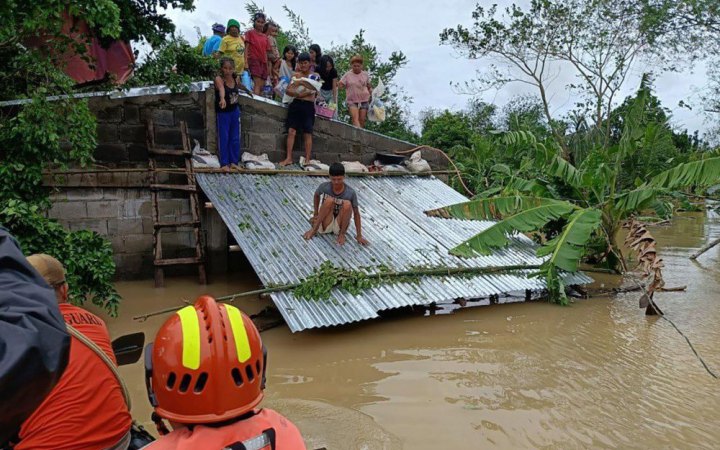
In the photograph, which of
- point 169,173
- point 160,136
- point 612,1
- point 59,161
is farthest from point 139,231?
point 612,1

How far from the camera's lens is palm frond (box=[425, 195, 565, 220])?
24.7ft

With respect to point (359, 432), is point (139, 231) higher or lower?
higher

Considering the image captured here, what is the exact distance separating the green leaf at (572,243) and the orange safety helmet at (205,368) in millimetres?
5955

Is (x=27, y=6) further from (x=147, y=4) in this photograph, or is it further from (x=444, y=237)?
(x=444, y=237)

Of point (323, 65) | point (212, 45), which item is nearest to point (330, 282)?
point (323, 65)

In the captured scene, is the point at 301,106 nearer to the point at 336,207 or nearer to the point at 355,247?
the point at 336,207

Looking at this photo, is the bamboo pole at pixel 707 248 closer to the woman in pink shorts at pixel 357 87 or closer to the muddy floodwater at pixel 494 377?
the muddy floodwater at pixel 494 377

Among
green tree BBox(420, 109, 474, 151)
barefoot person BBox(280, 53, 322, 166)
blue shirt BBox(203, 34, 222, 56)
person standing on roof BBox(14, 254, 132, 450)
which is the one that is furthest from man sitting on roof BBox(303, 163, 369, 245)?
green tree BBox(420, 109, 474, 151)

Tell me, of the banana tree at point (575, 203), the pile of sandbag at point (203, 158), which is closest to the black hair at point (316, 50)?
the pile of sandbag at point (203, 158)

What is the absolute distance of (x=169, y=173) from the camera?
24.8ft

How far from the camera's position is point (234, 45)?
30.8 ft

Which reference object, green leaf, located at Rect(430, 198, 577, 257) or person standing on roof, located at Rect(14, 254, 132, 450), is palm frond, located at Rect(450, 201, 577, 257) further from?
person standing on roof, located at Rect(14, 254, 132, 450)

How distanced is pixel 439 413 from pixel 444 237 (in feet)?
12.4

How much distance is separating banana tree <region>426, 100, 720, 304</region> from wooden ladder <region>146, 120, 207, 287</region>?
340cm
